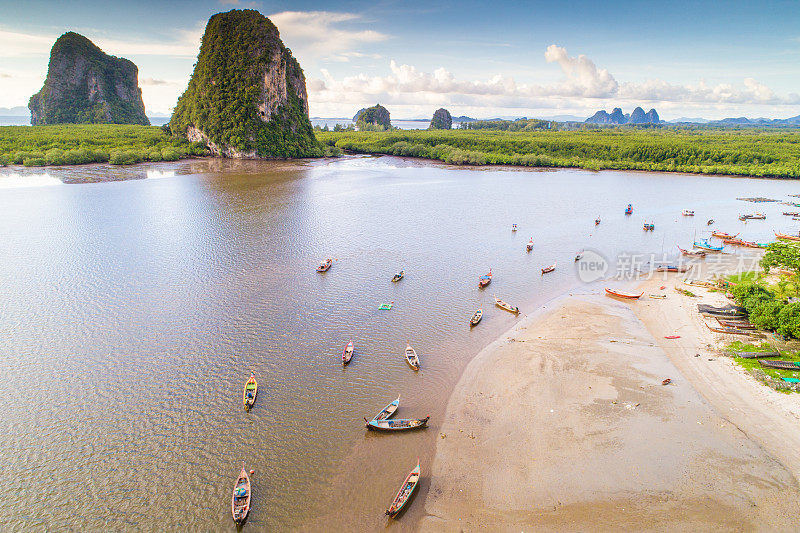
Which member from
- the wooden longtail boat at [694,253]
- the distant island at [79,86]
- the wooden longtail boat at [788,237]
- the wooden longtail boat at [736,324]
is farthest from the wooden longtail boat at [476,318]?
the distant island at [79,86]

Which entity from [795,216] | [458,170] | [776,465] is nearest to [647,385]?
[776,465]

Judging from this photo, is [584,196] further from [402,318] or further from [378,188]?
[402,318]

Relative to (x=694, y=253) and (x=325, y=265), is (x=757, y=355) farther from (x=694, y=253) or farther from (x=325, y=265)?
(x=325, y=265)

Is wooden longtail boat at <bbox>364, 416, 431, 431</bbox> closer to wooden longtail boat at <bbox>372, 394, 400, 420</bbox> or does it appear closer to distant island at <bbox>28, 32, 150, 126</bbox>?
wooden longtail boat at <bbox>372, 394, 400, 420</bbox>

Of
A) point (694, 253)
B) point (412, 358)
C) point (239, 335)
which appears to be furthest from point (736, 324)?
point (239, 335)

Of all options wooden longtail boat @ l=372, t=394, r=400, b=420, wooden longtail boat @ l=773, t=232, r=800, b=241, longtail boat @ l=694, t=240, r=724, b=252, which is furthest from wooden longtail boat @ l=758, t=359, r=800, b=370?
wooden longtail boat @ l=773, t=232, r=800, b=241

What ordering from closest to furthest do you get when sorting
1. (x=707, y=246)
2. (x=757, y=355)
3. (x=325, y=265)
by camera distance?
(x=757, y=355) < (x=325, y=265) < (x=707, y=246)
